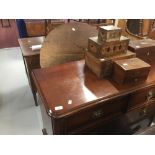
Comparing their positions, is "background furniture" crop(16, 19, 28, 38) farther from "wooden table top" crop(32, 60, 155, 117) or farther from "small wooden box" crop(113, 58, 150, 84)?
"small wooden box" crop(113, 58, 150, 84)

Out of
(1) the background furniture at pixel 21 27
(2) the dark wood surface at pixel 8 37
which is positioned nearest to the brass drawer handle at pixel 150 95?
(1) the background furniture at pixel 21 27

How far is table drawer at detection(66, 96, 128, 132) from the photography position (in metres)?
0.84

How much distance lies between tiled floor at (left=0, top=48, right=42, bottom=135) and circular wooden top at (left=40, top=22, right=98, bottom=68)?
0.81 meters

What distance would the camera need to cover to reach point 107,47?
3.01ft

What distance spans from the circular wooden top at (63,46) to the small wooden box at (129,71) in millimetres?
450

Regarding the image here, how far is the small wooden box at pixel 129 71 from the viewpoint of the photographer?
871 millimetres

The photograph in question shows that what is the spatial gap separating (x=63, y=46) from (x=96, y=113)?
636 mm

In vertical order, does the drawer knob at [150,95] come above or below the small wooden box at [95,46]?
below

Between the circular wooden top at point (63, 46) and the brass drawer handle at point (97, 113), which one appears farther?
the circular wooden top at point (63, 46)

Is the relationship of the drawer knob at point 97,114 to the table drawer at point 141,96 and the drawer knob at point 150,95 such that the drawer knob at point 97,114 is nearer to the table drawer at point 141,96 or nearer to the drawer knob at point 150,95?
the table drawer at point 141,96

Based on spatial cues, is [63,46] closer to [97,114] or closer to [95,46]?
[95,46]

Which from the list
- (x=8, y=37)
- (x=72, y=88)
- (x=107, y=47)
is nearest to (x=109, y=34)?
(x=107, y=47)

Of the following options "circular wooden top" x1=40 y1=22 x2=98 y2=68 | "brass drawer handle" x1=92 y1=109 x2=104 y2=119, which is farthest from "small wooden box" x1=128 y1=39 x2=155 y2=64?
"brass drawer handle" x1=92 y1=109 x2=104 y2=119
